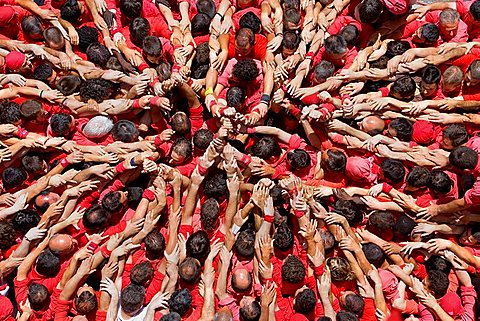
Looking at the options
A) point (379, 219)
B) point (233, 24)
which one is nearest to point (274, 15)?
point (233, 24)

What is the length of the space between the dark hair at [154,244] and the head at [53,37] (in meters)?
2.59

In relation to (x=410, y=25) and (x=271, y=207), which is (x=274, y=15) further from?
(x=271, y=207)

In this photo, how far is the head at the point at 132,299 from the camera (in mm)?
6586

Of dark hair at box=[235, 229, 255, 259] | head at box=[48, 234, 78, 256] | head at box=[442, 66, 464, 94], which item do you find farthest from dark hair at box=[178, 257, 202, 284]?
head at box=[442, 66, 464, 94]

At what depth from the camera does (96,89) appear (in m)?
7.04

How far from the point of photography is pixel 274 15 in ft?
24.2

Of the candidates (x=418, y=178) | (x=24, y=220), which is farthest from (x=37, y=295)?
(x=418, y=178)

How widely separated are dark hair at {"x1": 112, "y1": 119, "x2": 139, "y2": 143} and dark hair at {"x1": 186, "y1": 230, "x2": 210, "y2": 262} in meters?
1.38

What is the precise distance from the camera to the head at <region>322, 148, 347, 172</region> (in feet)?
22.6

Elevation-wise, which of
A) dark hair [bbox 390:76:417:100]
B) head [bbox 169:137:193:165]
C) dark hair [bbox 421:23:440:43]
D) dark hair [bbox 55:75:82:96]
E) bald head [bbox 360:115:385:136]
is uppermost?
dark hair [bbox 421:23:440:43]

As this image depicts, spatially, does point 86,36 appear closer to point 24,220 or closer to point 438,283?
point 24,220

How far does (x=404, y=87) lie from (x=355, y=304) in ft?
8.37

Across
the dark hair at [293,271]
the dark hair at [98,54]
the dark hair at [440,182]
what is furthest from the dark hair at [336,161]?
the dark hair at [98,54]

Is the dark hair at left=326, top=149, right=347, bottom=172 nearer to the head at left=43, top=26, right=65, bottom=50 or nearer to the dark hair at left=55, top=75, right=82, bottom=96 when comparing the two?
the dark hair at left=55, top=75, right=82, bottom=96
